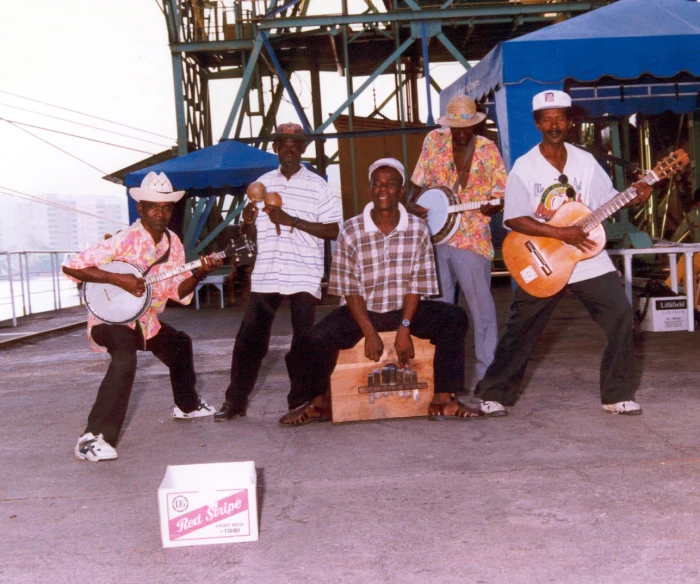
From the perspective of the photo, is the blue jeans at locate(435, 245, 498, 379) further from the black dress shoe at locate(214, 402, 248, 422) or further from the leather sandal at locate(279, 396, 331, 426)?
the black dress shoe at locate(214, 402, 248, 422)

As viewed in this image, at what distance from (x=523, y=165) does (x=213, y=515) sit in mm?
3010

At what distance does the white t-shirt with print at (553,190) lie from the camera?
213 inches

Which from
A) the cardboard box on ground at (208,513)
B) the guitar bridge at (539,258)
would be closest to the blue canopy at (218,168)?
the guitar bridge at (539,258)

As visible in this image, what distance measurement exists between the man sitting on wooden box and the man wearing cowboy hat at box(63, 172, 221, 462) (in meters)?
0.86

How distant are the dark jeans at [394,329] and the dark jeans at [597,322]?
25cm

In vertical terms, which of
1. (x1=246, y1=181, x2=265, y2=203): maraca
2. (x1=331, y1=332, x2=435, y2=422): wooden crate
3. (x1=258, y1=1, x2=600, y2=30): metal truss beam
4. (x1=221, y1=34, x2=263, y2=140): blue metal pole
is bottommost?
(x1=331, y1=332, x2=435, y2=422): wooden crate

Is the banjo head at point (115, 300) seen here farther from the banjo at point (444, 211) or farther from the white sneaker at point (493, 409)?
the white sneaker at point (493, 409)

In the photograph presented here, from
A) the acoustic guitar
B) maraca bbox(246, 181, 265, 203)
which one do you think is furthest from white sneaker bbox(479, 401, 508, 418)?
maraca bbox(246, 181, 265, 203)

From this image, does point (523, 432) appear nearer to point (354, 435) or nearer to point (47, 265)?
point (354, 435)

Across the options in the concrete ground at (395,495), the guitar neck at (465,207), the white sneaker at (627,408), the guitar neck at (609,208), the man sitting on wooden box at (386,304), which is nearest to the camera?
the concrete ground at (395,495)

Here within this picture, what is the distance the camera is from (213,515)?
3451 mm

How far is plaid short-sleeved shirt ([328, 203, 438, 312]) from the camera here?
5.67 meters

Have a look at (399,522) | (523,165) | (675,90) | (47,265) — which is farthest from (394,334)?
(47,265)

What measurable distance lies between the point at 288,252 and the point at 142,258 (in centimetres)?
95
